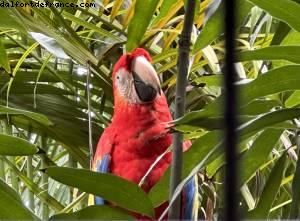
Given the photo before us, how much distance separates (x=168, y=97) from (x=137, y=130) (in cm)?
9

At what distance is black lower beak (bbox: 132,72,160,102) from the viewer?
1.04 meters

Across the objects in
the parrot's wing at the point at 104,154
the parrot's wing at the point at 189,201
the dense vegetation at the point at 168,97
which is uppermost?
the dense vegetation at the point at 168,97

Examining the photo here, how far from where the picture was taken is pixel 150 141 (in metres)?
0.98

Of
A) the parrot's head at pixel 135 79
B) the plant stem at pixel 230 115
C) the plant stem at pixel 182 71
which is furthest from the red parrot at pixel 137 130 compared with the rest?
the plant stem at pixel 230 115

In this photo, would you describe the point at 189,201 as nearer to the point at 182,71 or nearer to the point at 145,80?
the point at 145,80

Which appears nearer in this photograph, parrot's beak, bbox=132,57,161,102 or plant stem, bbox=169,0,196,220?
plant stem, bbox=169,0,196,220

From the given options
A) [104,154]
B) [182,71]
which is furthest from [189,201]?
[182,71]

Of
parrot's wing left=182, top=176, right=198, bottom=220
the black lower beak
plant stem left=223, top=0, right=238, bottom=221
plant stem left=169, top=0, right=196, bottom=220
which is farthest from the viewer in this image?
the black lower beak

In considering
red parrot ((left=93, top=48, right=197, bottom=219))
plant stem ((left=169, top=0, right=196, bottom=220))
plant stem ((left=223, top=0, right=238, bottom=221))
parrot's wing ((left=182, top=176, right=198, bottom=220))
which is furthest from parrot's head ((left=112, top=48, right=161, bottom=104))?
plant stem ((left=223, top=0, right=238, bottom=221))

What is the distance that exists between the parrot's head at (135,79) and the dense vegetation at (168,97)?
25mm

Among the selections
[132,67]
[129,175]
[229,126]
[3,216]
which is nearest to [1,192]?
[3,216]

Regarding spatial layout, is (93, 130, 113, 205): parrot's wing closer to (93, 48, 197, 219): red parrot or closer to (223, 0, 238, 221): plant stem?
(93, 48, 197, 219): red parrot

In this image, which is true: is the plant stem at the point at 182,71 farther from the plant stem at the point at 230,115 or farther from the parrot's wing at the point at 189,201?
→ the parrot's wing at the point at 189,201

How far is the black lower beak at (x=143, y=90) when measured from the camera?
104 centimetres
